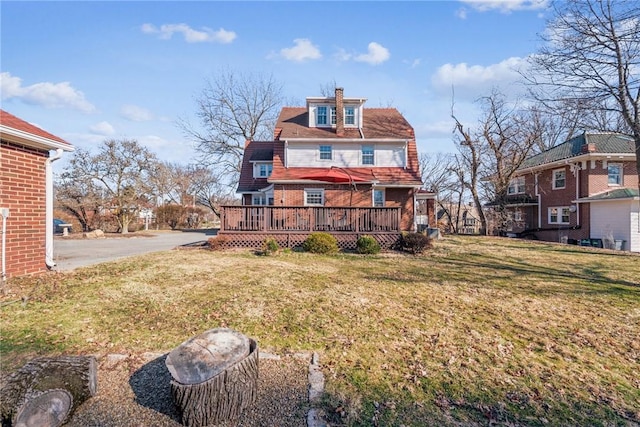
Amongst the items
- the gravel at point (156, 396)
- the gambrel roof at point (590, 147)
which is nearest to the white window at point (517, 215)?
the gambrel roof at point (590, 147)

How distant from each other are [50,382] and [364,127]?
1756 cm

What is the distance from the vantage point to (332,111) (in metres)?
18.0

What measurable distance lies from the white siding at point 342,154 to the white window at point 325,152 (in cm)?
17

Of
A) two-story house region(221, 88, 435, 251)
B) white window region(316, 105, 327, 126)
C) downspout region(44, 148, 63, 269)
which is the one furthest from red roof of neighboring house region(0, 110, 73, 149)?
white window region(316, 105, 327, 126)

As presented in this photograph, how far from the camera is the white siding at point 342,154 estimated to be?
55.6 feet

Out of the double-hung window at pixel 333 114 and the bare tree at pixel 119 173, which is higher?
the double-hung window at pixel 333 114

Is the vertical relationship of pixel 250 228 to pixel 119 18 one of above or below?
below

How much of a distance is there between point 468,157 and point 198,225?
2666 centimetres

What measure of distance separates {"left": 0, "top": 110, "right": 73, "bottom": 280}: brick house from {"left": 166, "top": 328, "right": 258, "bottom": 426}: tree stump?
4835 millimetres

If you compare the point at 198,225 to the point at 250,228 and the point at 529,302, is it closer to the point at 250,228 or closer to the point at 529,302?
the point at 250,228

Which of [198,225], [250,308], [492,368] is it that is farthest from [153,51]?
[198,225]

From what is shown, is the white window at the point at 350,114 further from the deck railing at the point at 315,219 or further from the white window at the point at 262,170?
the deck railing at the point at 315,219

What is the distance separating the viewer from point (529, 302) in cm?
543

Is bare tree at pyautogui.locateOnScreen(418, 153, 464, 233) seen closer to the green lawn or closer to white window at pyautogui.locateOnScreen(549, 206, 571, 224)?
white window at pyautogui.locateOnScreen(549, 206, 571, 224)
